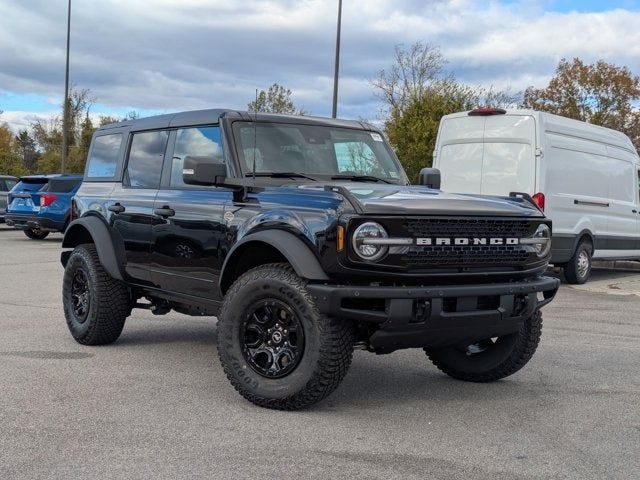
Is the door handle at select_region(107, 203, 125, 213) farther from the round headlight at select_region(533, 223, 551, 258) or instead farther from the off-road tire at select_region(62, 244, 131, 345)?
the round headlight at select_region(533, 223, 551, 258)

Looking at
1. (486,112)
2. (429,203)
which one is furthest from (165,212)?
(486,112)

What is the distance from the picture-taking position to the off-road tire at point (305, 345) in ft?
14.7

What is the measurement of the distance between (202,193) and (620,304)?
281 inches

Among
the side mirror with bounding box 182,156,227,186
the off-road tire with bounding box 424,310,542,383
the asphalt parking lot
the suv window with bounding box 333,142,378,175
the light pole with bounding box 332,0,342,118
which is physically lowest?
the asphalt parking lot

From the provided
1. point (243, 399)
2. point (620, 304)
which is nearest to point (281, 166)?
point (243, 399)

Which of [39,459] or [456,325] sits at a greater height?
[456,325]

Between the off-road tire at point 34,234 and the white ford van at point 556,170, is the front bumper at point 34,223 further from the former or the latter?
the white ford van at point 556,170

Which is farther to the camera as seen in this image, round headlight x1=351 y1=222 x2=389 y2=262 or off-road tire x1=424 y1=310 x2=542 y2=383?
off-road tire x1=424 y1=310 x2=542 y2=383

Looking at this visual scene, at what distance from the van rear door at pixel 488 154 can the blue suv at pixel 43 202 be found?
10236mm

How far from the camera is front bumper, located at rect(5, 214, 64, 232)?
761 inches

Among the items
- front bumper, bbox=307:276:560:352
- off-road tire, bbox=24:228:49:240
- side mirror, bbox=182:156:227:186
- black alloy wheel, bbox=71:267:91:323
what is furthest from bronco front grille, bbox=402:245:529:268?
off-road tire, bbox=24:228:49:240

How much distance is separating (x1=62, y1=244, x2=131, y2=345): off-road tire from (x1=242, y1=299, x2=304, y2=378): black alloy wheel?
210 centimetres

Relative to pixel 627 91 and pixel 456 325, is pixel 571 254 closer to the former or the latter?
pixel 456 325

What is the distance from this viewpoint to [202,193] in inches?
221
